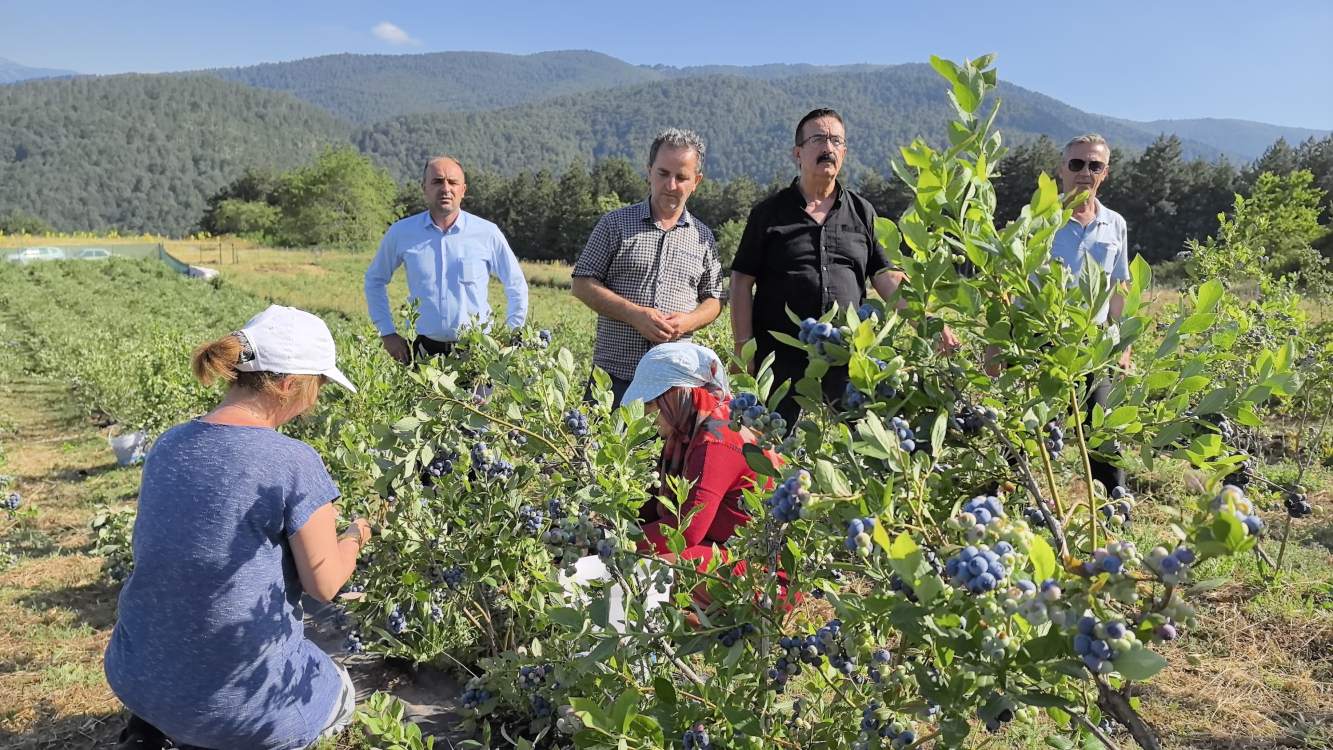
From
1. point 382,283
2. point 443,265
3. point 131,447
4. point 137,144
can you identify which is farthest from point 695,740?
point 137,144

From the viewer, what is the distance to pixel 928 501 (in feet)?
4.52

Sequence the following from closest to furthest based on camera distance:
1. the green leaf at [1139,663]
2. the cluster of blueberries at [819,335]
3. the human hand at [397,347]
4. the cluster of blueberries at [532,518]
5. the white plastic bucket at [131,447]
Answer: the green leaf at [1139,663]
the cluster of blueberries at [819,335]
the cluster of blueberries at [532,518]
the human hand at [397,347]
the white plastic bucket at [131,447]

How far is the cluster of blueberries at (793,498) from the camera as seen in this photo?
3.75 ft

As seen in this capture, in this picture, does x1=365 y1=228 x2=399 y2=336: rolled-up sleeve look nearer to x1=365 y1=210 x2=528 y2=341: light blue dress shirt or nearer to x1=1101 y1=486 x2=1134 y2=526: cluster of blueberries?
x1=365 y1=210 x2=528 y2=341: light blue dress shirt

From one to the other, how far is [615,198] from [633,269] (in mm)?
40792

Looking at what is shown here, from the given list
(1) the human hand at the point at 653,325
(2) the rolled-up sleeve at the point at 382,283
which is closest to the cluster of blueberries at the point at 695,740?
(1) the human hand at the point at 653,325

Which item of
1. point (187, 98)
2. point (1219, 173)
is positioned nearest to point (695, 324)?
point (1219, 173)

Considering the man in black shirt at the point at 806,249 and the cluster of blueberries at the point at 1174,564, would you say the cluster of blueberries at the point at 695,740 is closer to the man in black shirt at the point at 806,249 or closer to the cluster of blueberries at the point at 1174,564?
the cluster of blueberries at the point at 1174,564

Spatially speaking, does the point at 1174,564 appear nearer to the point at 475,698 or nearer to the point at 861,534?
the point at 861,534

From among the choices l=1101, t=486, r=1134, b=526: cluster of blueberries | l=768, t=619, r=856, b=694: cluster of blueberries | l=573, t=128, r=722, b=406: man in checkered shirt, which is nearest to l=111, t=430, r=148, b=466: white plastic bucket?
l=573, t=128, r=722, b=406: man in checkered shirt

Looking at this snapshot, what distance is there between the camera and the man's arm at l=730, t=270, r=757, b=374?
141 inches

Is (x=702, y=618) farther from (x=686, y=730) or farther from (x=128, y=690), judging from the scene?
(x=128, y=690)

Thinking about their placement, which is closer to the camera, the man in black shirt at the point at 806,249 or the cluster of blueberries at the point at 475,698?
the cluster of blueberries at the point at 475,698

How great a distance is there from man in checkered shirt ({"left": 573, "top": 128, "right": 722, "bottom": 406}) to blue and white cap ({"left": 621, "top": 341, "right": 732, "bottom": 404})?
1.06m
